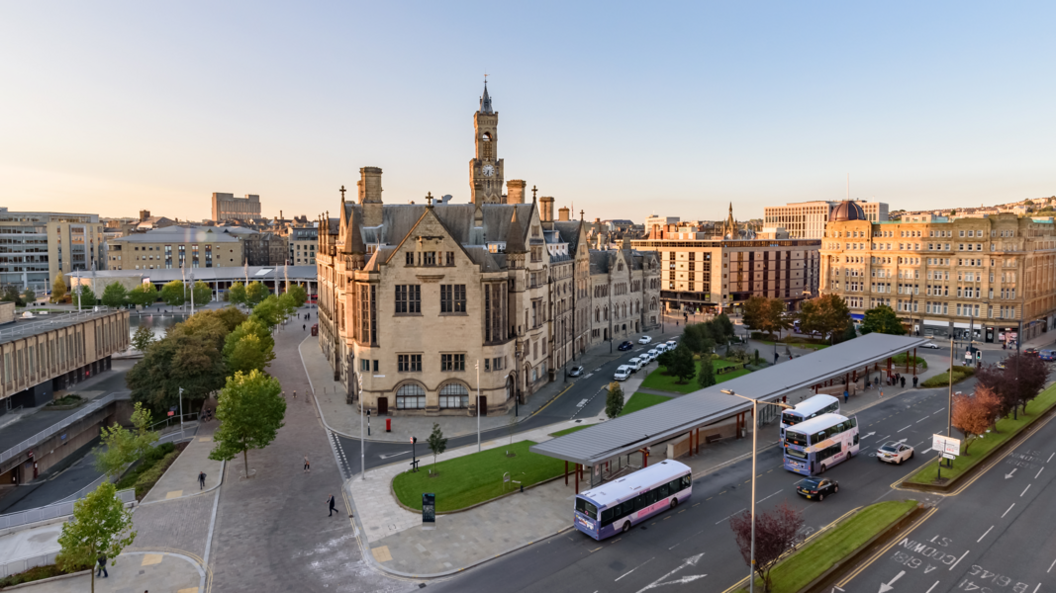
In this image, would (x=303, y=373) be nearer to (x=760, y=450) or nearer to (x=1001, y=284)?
(x=760, y=450)

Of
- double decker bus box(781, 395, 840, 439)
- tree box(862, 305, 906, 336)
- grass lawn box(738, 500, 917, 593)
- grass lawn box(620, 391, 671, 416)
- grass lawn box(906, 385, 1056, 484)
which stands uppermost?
tree box(862, 305, 906, 336)

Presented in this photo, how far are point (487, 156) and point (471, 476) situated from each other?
75004 mm

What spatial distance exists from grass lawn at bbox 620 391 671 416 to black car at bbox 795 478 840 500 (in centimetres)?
2485

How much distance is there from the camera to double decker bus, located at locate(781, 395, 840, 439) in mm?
55591

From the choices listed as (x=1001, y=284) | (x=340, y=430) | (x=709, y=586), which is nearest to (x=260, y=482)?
(x=340, y=430)

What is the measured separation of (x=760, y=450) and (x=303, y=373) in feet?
202

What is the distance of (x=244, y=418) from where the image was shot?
51.5 meters

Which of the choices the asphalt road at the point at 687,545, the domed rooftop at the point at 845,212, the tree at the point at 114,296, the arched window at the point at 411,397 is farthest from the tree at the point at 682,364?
the tree at the point at 114,296

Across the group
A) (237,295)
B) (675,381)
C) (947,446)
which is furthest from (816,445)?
(237,295)

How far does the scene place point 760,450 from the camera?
2210 inches

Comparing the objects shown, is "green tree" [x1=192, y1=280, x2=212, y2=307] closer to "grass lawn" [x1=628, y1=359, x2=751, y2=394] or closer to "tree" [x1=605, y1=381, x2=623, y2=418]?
"grass lawn" [x1=628, y1=359, x2=751, y2=394]

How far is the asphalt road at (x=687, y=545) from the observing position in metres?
34.4

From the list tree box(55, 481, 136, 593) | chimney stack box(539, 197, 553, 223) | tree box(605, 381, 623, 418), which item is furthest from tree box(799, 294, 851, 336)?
tree box(55, 481, 136, 593)

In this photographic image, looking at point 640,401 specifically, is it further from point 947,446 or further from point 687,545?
point 687,545
